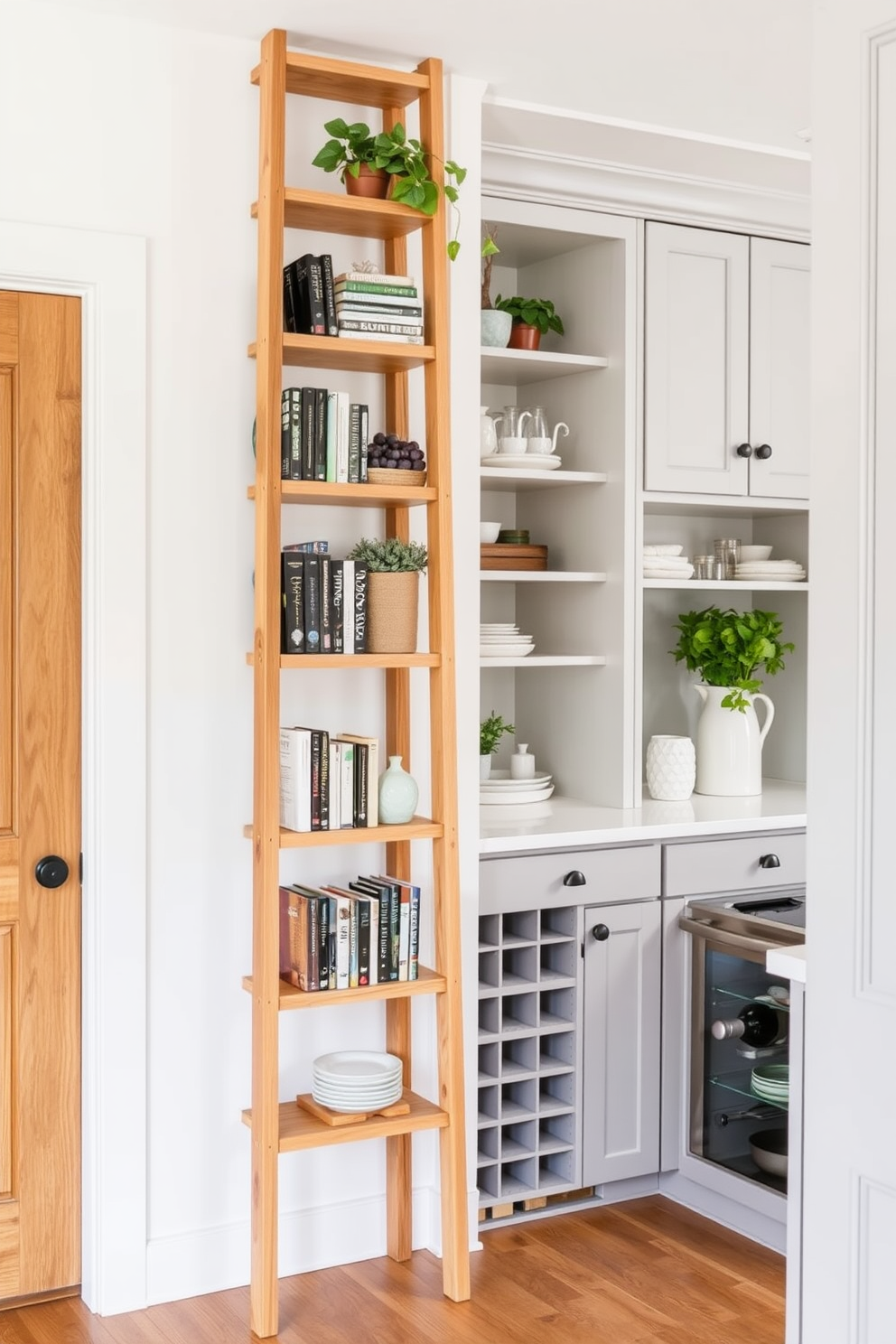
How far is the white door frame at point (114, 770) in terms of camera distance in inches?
112

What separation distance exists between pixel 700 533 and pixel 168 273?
84.5 inches

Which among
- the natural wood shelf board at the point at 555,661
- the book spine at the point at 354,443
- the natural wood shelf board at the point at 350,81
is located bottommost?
the natural wood shelf board at the point at 555,661

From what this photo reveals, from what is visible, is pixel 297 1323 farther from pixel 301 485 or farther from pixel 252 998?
pixel 301 485

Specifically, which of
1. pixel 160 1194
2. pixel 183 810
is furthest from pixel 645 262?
pixel 160 1194

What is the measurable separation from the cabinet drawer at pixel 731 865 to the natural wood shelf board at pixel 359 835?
34.0 inches

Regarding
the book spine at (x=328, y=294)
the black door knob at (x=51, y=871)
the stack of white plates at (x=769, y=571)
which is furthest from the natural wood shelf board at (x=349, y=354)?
the stack of white plates at (x=769, y=571)

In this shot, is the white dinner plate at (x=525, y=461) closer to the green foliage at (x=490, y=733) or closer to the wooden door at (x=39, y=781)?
the green foliage at (x=490, y=733)

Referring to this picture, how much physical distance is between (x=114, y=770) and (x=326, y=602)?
0.56 metres

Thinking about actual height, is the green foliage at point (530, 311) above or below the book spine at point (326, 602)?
above

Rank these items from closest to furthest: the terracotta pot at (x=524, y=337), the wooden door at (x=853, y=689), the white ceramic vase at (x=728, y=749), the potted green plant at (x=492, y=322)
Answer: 1. the wooden door at (x=853, y=689)
2. the potted green plant at (x=492, y=322)
3. the terracotta pot at (x=524, y=337)
4. the white ceramic vase at (x=728, y=749)

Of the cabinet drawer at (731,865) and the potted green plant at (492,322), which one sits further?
the potted green plant at (492,322)

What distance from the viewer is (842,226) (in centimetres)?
187

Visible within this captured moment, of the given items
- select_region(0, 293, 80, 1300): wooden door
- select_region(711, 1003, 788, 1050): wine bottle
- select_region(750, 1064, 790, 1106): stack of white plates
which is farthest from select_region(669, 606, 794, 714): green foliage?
select_region(0, 293, 80, 1300): wooden door

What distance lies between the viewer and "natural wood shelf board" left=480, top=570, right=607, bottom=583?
12.0 feet
